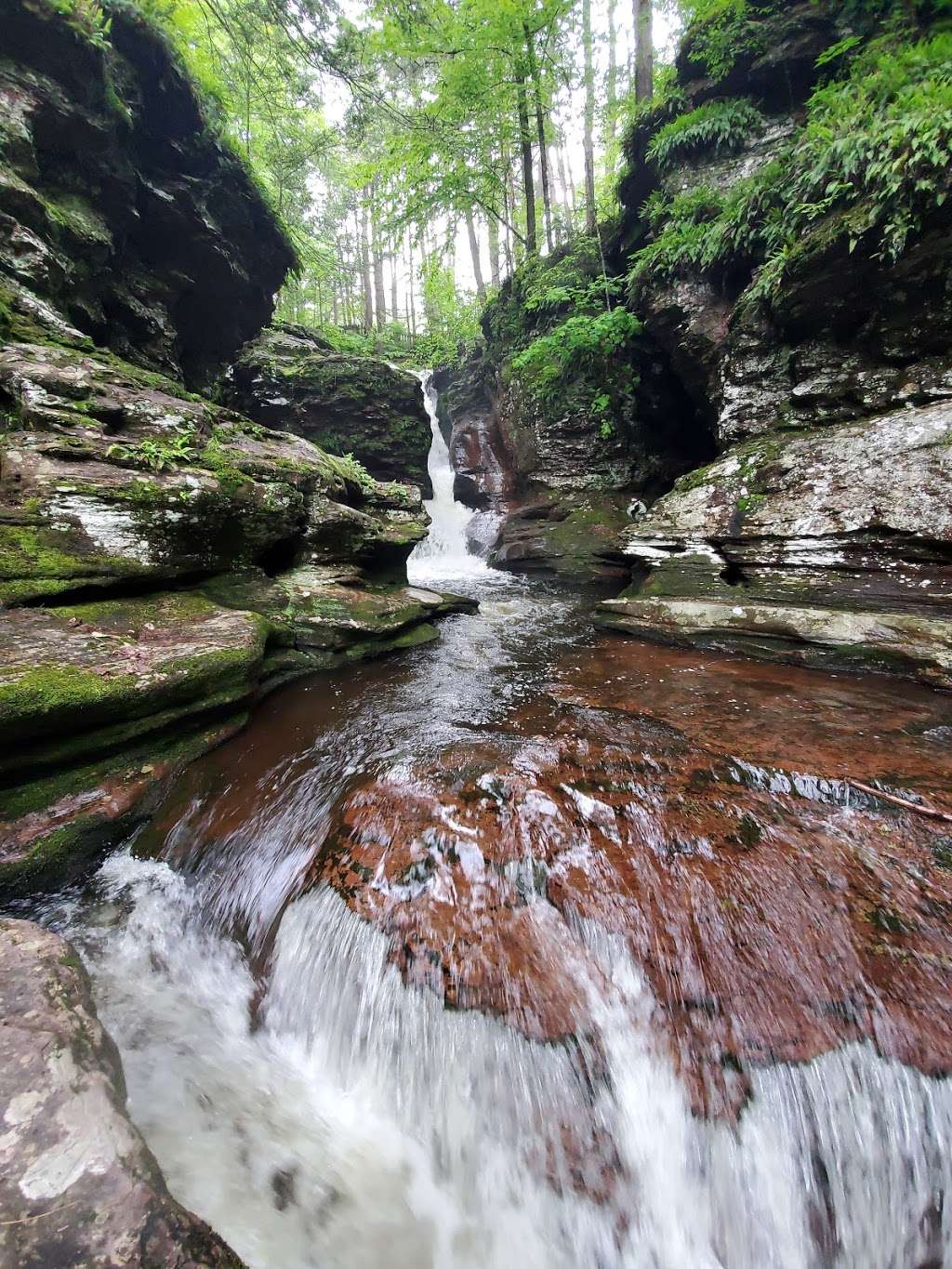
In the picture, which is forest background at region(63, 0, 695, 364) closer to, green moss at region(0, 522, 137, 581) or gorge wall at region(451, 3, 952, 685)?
gorge wall at region(451, 3, 952, 685)

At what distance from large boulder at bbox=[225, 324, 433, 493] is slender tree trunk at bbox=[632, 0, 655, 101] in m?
8.51

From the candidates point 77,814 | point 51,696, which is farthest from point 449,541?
point 77,814

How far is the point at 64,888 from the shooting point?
2.94 meters

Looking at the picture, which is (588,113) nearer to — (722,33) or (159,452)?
(722,33)

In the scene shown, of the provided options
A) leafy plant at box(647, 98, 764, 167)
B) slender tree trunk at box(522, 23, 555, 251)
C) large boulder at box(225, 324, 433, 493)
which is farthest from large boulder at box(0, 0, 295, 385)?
leafy plant at box(647, 98, 764, 167)

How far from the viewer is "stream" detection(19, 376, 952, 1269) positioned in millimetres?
1839

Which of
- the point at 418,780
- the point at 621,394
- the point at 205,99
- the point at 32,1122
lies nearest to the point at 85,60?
the point at 205,99

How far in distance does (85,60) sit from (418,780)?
1167cm

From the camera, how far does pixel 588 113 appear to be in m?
14.8

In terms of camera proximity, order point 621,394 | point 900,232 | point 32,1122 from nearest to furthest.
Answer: point 32,1122
point 900,232
point 621,394

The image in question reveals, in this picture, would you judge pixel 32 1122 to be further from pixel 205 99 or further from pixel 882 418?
pixel 205 99

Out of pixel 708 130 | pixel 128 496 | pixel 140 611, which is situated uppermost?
pixel 708 130

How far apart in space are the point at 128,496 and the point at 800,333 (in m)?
9.53

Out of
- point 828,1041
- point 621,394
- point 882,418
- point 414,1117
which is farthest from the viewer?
point 621,394
